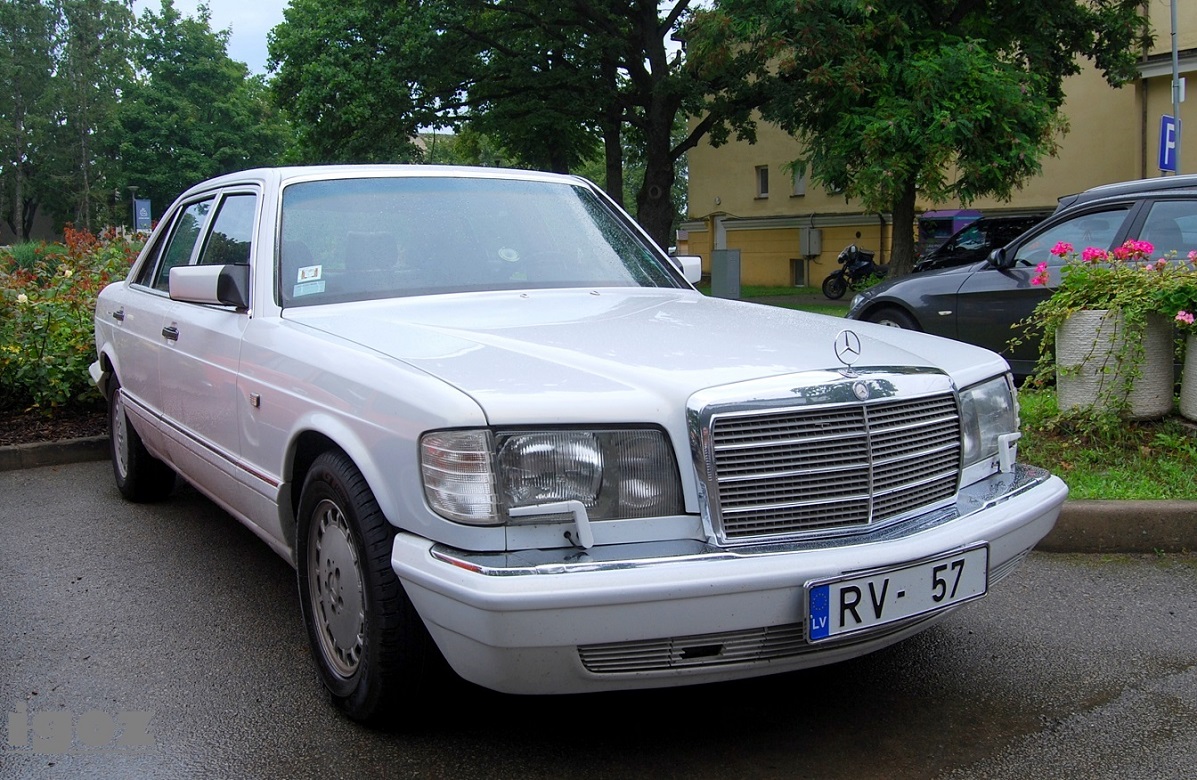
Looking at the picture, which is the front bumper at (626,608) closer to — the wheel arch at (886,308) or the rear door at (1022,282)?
the rear door at (1022,282)

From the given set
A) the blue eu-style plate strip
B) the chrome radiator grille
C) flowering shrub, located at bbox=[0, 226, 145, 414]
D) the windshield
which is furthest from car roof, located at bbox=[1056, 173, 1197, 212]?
flowering shrub, located at bbox=[0, 226, 145, 414]

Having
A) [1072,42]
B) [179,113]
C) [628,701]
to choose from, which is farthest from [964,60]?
[179,113]

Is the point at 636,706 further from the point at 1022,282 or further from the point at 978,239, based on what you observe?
the point at 978,239

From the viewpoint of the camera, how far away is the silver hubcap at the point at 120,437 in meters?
5.54

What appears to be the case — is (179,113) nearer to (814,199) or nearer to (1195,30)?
(814,199)

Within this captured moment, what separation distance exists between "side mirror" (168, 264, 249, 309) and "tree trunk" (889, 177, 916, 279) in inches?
607

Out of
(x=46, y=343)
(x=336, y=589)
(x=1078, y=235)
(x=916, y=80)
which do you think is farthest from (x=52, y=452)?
(x=916, y=80)

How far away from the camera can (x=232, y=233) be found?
4.29m

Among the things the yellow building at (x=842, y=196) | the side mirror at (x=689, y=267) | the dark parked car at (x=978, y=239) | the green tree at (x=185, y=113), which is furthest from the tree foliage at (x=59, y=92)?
the side mirror at (x=689, y=267)

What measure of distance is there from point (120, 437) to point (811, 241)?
2653 cm

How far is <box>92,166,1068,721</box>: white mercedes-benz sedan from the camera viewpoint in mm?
2432

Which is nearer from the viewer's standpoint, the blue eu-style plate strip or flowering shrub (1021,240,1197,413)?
the blue eu-style plate strip

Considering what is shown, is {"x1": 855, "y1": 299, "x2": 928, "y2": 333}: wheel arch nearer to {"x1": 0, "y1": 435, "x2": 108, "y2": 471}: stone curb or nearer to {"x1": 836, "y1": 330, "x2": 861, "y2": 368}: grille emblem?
{"x1": 836, "y1": 330, "x2": 861, "y2": 368}: grille emblem

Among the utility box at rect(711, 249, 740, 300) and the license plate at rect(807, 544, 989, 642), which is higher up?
the utility box at rect(711, 249, 740, 300)
